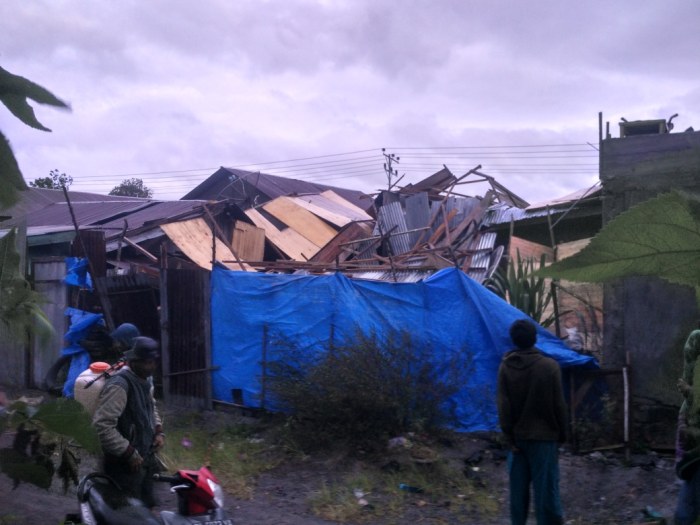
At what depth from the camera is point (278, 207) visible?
56.6ft

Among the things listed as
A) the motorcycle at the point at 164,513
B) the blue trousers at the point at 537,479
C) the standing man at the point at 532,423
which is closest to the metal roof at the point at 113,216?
the standing man at the point at 532,423

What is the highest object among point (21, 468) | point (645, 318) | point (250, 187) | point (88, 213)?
point (250, 187)

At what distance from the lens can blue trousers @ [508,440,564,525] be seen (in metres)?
5.16

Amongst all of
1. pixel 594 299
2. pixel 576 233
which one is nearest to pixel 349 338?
pixel 594 299

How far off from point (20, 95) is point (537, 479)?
4600 mm

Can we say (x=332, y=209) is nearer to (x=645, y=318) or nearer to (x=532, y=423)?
(x=645, y=318)

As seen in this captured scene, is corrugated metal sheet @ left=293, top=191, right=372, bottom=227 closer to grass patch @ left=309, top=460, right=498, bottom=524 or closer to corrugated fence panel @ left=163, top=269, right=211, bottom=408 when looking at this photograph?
corrugated fence panel @ left=163, top=269, right=211, bottom=408

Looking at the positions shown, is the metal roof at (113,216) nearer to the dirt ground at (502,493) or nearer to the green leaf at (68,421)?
the dirt ground at (502,493)

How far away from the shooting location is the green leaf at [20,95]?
1364 mm

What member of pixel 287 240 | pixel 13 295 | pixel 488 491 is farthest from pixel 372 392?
pixel 287 240

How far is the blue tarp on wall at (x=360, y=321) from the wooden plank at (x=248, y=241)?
16.8 feet

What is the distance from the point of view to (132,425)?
4531 mm

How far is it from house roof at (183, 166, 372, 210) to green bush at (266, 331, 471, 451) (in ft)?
36.6

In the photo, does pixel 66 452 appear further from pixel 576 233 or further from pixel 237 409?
pixel 576 233
